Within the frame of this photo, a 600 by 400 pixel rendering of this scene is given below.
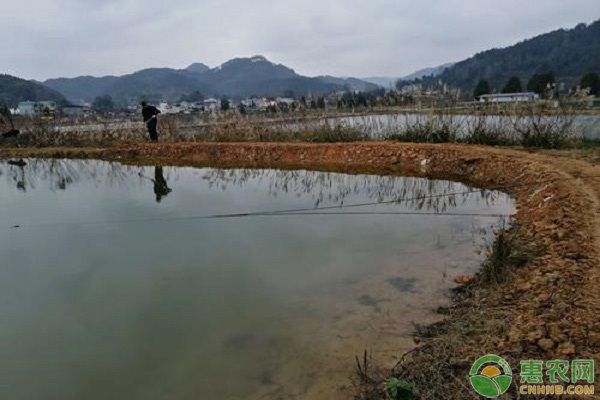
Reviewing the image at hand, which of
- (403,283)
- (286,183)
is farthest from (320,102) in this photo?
(403,283)

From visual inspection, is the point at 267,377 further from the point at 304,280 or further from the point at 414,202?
the point at 414,202

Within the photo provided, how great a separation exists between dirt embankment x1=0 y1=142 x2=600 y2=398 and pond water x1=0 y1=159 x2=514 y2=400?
0.40 m

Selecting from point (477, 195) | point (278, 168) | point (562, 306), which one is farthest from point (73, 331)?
point (278, 168)

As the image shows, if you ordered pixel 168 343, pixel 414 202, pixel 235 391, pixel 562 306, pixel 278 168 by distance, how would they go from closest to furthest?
pixel 235 391 < pixel 562 306 < pixel 168 343 < pixel 414 202 < pixel 278 168

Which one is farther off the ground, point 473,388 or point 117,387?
point 473,388

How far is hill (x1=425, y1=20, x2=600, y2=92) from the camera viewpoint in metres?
90.7

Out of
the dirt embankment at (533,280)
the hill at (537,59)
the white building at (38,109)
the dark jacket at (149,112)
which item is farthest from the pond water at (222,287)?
the hill at (537,59)

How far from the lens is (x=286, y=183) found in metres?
9.20

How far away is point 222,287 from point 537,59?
12113 centimetres

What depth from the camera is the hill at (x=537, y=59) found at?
298 feet

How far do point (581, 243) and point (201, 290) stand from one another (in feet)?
11.7

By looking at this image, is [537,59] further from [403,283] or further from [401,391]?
[401,391]

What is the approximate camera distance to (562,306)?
9.64 feet

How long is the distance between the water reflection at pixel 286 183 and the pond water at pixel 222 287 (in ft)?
0.35
